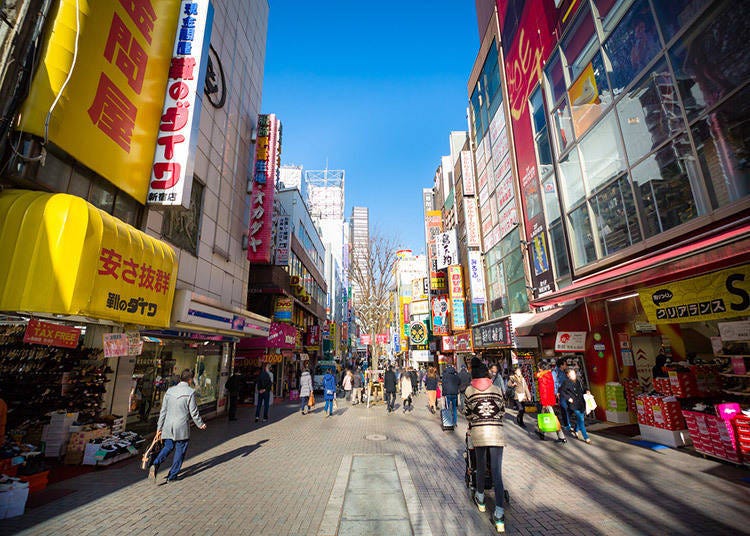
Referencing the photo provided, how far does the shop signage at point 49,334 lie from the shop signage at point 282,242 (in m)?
13.7

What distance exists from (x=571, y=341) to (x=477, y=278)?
11.4 m

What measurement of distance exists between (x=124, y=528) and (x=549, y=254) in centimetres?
1580

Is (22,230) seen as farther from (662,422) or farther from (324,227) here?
(324,227)

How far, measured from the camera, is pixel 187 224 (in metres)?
11.4

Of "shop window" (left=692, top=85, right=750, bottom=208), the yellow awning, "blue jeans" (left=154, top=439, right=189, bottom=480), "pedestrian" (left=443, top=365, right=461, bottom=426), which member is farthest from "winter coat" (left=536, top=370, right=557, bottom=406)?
the yellow awning

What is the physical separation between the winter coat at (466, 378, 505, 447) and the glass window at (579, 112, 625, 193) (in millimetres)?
9372

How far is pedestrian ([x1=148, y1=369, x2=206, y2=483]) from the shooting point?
6242 mm

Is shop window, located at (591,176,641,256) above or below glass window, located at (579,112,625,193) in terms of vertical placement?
below

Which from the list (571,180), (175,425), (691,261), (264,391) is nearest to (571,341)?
(691,261)

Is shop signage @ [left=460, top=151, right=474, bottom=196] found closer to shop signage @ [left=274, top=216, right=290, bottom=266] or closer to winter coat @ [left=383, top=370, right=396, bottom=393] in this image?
shop signage @ [left=274, top=216, right=290, bottom=266]

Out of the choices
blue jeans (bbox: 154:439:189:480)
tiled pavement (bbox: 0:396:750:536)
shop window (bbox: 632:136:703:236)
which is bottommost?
tiled pavement (bbox: 0:396:750:536)

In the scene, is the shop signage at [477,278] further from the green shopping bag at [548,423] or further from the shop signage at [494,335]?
the green shopping bag at [548,423]

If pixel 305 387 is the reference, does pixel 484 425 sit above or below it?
above

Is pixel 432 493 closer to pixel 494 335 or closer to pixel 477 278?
pixel 494 335
